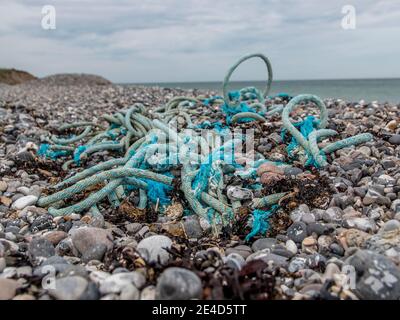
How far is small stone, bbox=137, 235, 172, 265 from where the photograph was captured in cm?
247

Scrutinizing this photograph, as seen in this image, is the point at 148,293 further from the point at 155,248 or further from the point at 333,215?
the point at 333,215

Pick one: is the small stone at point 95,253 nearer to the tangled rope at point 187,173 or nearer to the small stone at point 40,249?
the small stone at point 40,249

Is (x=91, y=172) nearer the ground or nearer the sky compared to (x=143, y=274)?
nearer the sky

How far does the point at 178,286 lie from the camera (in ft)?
6.15

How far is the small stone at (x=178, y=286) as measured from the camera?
1.88 metres

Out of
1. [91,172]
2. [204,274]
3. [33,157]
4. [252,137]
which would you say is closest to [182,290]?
[204,274]

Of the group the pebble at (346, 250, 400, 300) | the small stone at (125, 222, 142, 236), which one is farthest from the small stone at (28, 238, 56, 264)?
the pebble at (346, 250, 400, 300)

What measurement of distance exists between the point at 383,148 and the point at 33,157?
3.80 m

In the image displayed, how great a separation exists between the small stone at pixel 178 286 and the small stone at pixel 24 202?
2.13m

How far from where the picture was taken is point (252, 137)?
14.6 ft

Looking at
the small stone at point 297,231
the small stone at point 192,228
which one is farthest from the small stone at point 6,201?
the small stone at point 297,231

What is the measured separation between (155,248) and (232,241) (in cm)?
65

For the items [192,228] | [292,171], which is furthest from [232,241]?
[292,171]
